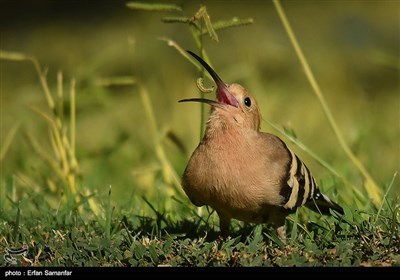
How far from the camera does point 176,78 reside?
8.97 m

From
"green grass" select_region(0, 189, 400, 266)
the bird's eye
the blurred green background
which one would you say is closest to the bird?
the bird's eye

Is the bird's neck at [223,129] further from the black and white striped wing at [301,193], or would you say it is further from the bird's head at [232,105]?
the black and white striped wing at [301,193]

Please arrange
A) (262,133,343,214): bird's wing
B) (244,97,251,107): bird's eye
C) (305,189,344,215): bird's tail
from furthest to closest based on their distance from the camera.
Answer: (305,189,344,215): bird's tail → (244,97,251,107): bird's eye → (262,133,343,214): bird's wing

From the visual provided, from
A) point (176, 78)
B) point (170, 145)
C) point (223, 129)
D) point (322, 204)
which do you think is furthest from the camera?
point (176, 78)

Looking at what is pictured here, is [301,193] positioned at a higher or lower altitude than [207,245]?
higher

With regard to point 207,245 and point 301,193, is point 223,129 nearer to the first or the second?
point 301,193

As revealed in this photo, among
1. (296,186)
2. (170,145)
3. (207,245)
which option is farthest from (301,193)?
(170,145)

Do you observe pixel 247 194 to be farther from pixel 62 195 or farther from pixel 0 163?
pixel 0 163

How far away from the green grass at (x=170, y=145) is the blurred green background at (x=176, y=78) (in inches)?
0.9

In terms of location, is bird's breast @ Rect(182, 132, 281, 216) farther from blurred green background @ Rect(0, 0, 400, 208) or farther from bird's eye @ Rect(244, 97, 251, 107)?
blurred green background @ Rect(0, 0, 400, 208)

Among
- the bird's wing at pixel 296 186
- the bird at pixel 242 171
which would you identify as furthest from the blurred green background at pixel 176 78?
the bird's wing at pixel 296 186

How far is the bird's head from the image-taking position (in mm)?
4070

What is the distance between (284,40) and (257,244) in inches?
242

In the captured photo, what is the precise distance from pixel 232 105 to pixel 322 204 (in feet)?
2.40
